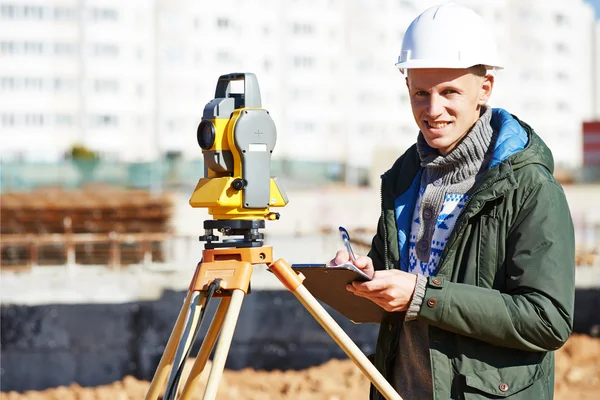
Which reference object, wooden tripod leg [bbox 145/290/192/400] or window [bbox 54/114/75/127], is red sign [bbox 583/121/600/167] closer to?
wooden tripod leg [bbox 145/290/192/400]

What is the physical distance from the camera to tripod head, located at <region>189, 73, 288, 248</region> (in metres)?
2.26

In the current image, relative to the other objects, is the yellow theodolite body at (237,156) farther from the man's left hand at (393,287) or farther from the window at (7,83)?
the window at (7,83)

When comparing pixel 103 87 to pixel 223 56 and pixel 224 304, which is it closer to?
pixel 223 56

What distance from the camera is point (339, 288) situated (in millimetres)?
2350

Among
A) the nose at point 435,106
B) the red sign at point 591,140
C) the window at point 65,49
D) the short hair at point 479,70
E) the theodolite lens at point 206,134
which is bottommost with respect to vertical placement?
the theodolite lens at point 206,134

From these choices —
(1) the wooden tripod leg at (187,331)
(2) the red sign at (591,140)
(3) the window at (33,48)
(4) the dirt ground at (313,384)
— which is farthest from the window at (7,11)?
(1) the wooden tripod leg at (187,331)

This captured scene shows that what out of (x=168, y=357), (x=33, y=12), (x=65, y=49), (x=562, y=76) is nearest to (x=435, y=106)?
(x=168, y=357)

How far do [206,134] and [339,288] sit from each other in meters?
0.50

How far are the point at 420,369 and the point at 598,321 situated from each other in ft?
25.0

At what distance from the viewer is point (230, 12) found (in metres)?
41.7

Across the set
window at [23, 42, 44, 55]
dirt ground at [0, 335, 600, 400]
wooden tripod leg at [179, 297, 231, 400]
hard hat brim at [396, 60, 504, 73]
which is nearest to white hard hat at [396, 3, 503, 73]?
hard hat brim at [396, 60, 504, 73]

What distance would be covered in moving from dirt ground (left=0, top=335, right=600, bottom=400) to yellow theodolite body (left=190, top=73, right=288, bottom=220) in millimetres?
Answer: 5908

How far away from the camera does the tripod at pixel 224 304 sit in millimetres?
2176

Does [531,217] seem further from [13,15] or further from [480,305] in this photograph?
[13,15]
